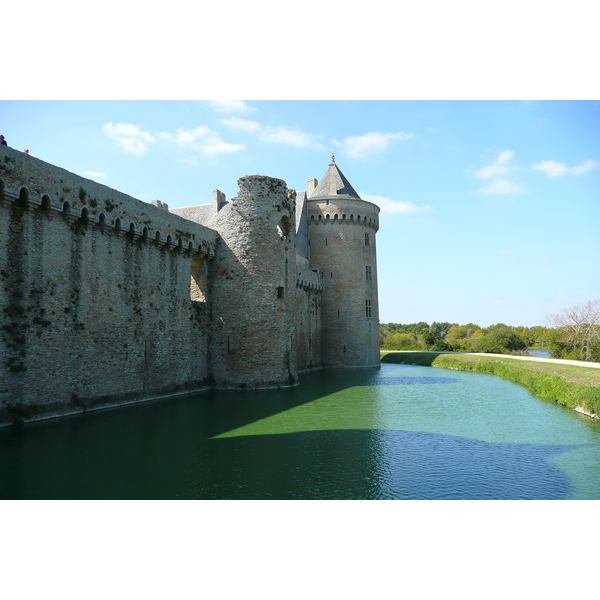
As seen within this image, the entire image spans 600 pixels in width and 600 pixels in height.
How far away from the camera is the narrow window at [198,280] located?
2272 cm

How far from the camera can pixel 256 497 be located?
784 cm

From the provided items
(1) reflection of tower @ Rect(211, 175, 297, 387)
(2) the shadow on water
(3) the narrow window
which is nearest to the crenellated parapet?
(1) reflection of tower @ Rect(211, 175, 297, 387)

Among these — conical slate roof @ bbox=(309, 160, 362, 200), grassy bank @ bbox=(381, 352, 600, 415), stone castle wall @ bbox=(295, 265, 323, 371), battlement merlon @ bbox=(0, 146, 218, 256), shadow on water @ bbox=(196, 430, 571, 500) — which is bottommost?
shadow on water @ bbox=(196, 430, 571, 500)

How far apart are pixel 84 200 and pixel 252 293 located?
8.84 metres

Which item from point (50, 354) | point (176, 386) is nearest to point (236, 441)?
point (50, 354)

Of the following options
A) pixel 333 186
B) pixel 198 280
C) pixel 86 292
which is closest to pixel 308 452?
pixel 86 292

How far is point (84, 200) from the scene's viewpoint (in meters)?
15.8

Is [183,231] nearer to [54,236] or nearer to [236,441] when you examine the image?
[54,236]

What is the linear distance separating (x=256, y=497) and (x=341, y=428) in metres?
5.92

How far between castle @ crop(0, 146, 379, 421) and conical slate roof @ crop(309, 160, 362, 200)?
14.5 meters

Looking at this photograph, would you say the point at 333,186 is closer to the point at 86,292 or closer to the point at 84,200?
the point at 84,200

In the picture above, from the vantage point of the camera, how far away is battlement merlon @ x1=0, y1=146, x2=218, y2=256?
13406mm

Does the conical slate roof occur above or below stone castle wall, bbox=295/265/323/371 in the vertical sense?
above

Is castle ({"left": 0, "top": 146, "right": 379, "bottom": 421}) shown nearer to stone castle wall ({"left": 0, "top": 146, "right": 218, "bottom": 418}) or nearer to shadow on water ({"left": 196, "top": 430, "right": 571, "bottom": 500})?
stone castle wall ({"left": 0, "top": 146, "right": 218, "bottom": 418})
